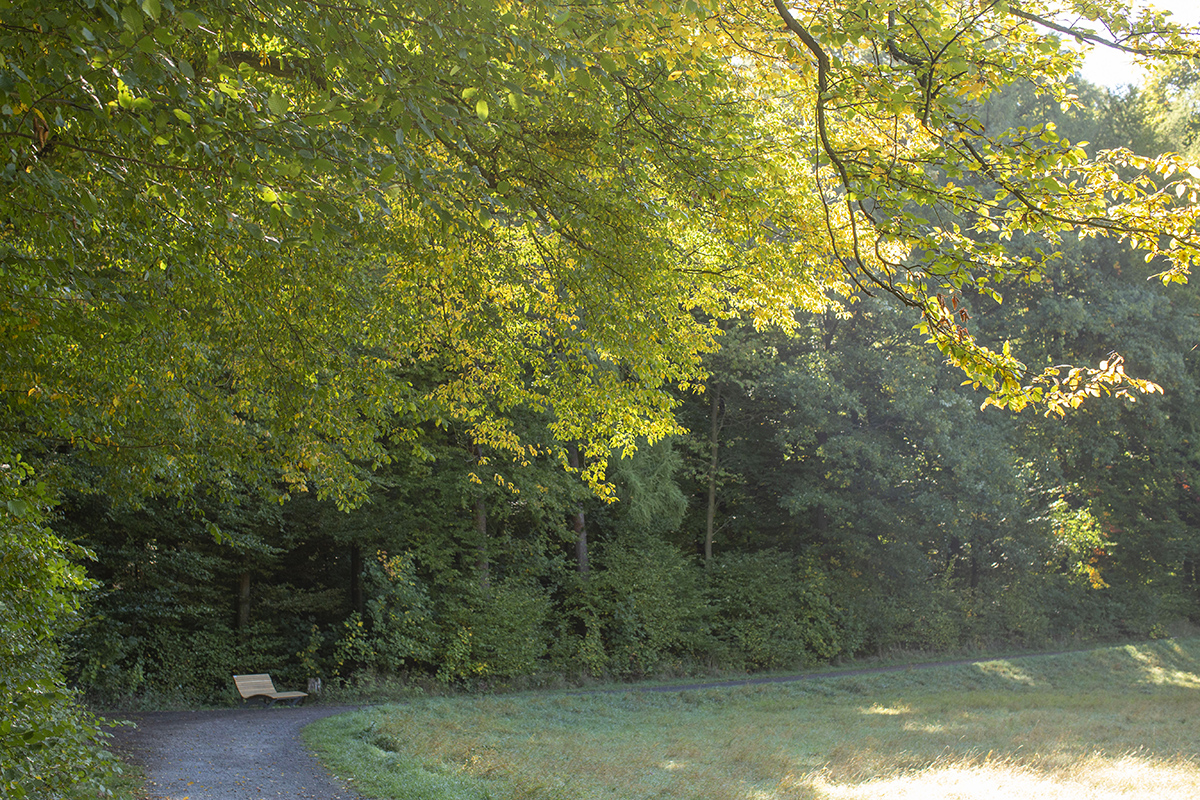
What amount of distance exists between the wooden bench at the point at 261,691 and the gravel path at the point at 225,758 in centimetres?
208

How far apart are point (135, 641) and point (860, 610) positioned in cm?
1696

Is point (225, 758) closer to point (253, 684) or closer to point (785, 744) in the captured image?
point (253, 684)

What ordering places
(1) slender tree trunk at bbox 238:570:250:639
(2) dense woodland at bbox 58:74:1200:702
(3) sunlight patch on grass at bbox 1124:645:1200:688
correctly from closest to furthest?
(2) dense woodland at bbox 58:74:1200:702 < (1) slender tree trunk at bbox 238:570:250:639 < (3) sunlight patch on grass at bbox 1124:645:1200:688

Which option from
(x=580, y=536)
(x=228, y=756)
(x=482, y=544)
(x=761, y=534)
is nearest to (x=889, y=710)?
(x=580, y=536)

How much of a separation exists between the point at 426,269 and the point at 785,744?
320 inches

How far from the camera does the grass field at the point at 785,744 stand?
8.17 meters

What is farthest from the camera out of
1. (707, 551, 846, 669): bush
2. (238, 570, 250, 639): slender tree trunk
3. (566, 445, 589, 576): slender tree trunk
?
(707, 551, 846, 669): bush

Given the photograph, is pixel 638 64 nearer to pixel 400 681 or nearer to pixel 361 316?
pixel 361 316

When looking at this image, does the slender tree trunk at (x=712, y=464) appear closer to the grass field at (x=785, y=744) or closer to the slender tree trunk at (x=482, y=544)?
the grass field at (x=785, y=744)

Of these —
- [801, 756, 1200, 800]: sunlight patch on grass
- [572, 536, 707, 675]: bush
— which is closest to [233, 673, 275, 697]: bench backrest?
[572, 536, 707, 675]: bush

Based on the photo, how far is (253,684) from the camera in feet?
44.2

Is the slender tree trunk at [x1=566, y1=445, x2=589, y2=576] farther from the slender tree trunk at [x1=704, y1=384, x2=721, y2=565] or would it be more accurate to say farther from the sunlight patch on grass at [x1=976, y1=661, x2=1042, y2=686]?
the sunlight patch on grass at [x1=976, y1=661, x2=1042, y2=686]

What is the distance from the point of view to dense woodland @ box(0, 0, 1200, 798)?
3908 millimetres

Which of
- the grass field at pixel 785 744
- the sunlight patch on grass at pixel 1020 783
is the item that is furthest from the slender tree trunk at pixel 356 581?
the sunlight patch on grass at pixel 1020 783
